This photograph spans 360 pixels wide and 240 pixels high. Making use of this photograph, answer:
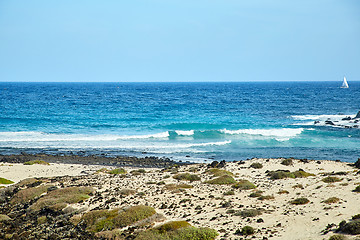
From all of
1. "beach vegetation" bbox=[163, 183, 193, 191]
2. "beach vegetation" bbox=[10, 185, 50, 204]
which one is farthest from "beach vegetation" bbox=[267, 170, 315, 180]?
"beach vegetation" bbox=[10, 185, 50, 204]

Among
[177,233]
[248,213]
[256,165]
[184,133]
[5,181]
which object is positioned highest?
[248,213]

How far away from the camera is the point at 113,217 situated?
57.5 ft

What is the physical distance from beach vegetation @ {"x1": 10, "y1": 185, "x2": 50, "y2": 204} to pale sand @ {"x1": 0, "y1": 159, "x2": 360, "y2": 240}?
345 centimetres

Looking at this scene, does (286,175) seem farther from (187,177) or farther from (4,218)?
(4,218)

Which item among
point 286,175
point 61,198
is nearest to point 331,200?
point 286,175

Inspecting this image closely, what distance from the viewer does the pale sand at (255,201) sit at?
51.1 ft

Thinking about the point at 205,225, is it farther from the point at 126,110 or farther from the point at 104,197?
the point at 126,110

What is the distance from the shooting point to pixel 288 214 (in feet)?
55.8

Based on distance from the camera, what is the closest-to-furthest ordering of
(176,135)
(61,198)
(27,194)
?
1. (61,198)
2. (27,194)
3. (176,135)

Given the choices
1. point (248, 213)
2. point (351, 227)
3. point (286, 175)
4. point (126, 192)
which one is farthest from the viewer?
point (286, 175)

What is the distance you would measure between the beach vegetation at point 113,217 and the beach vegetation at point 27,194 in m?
5.76

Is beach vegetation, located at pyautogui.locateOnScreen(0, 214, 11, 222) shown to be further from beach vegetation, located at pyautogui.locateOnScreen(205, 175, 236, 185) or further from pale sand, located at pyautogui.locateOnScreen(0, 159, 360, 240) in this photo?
beach vegetation, located at pyautogui.locateOnScreen(205, 175, 236, 185)

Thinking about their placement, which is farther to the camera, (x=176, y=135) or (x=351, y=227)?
(x=176, y=135)

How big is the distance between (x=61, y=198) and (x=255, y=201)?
11.1 meters
